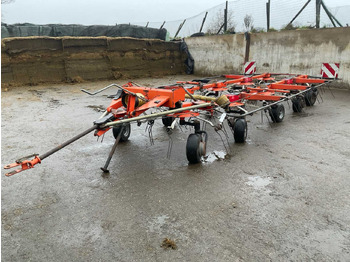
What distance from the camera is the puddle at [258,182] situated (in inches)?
144

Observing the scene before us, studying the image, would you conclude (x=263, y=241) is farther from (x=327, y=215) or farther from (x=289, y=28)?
(x=289, y=28)

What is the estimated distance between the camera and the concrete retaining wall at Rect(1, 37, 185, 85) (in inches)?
491

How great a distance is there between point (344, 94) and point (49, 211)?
31.0 ft

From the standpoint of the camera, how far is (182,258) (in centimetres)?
245

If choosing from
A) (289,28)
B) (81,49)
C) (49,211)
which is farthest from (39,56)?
(49,211)

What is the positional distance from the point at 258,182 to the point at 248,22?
38.9 feet

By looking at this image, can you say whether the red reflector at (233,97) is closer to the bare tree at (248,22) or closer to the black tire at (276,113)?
the black tire at (276,113)

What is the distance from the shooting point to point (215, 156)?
182 inches

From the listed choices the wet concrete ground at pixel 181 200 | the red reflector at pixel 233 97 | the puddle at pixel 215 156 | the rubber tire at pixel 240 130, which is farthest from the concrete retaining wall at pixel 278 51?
the puddle at pixel 215 156

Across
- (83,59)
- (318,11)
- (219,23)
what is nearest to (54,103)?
(83,59)

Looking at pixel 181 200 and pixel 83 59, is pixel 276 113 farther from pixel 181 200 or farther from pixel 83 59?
pixel 83 59

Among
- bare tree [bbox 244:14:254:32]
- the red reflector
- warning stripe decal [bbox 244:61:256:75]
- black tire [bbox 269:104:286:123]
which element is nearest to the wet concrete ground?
black tire [bbox 269:104:286:123]

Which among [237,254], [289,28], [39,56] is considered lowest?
[237,254]

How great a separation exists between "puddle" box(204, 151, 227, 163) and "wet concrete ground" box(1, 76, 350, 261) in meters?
0.02
